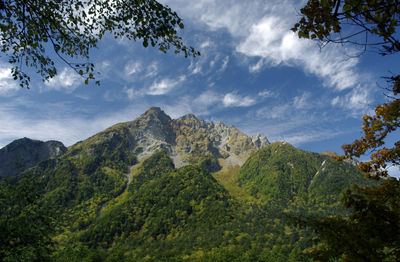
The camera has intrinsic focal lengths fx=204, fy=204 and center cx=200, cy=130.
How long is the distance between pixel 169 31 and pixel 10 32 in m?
4.68

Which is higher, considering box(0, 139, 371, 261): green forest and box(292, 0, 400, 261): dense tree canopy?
box(292, 0, 400, 261): dense tree canopy

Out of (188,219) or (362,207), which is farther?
(188,219)

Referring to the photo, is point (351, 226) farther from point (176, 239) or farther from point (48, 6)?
point (176, 239)

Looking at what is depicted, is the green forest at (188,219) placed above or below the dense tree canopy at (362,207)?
below

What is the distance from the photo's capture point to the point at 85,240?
131 m

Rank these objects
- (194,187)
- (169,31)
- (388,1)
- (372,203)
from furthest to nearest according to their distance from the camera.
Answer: (194,187) < (169,31) < (372,203) < (388,1)

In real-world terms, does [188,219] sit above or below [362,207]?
below

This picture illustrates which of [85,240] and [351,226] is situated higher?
[351,226]

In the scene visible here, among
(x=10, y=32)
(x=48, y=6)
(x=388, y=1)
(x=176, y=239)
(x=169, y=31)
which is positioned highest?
(x=48, y=6)

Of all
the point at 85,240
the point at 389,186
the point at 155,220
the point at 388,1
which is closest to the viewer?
the point at 388,1

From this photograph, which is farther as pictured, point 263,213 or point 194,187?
point 194,187

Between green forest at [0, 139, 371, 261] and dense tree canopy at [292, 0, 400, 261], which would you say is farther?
green forest at [0, 139, 371, 261]

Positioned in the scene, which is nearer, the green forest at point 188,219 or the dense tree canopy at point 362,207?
the dense tree canopy at point 362,207

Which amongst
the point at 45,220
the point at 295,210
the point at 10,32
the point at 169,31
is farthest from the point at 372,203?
the point at 295,210
